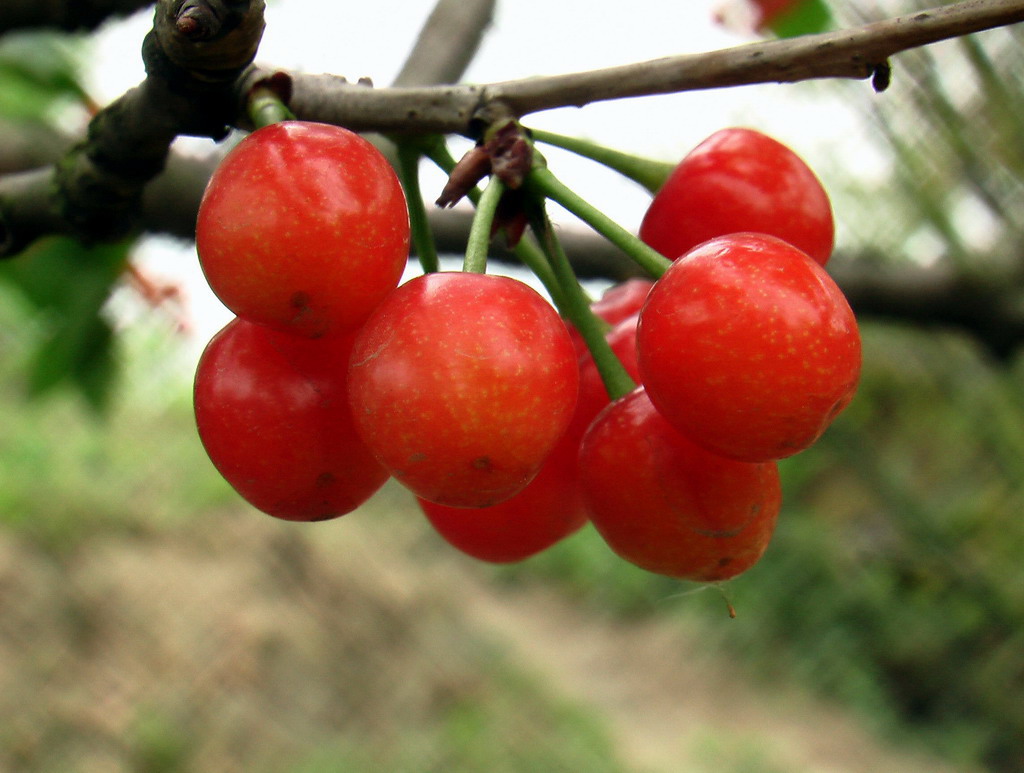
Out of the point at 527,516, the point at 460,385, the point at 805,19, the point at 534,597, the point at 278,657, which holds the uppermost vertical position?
the point at 460,385

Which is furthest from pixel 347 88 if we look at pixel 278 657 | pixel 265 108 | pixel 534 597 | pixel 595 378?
pixel 534 597

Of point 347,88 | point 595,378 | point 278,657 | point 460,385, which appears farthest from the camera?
point 278,657

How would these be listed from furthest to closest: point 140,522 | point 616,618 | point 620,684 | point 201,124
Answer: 1. point 616,618
2. point 620,684
3. point 140,522
4. point 201,124

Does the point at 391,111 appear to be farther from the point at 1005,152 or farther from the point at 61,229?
the point at 1005,152

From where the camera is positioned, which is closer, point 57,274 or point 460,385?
point 460,385

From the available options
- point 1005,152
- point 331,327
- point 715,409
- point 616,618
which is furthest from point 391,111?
point 616,618

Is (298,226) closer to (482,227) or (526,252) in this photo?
(482,227)

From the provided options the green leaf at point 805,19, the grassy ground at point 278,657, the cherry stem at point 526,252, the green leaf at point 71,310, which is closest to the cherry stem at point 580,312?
the cherry stem at point 526,252
